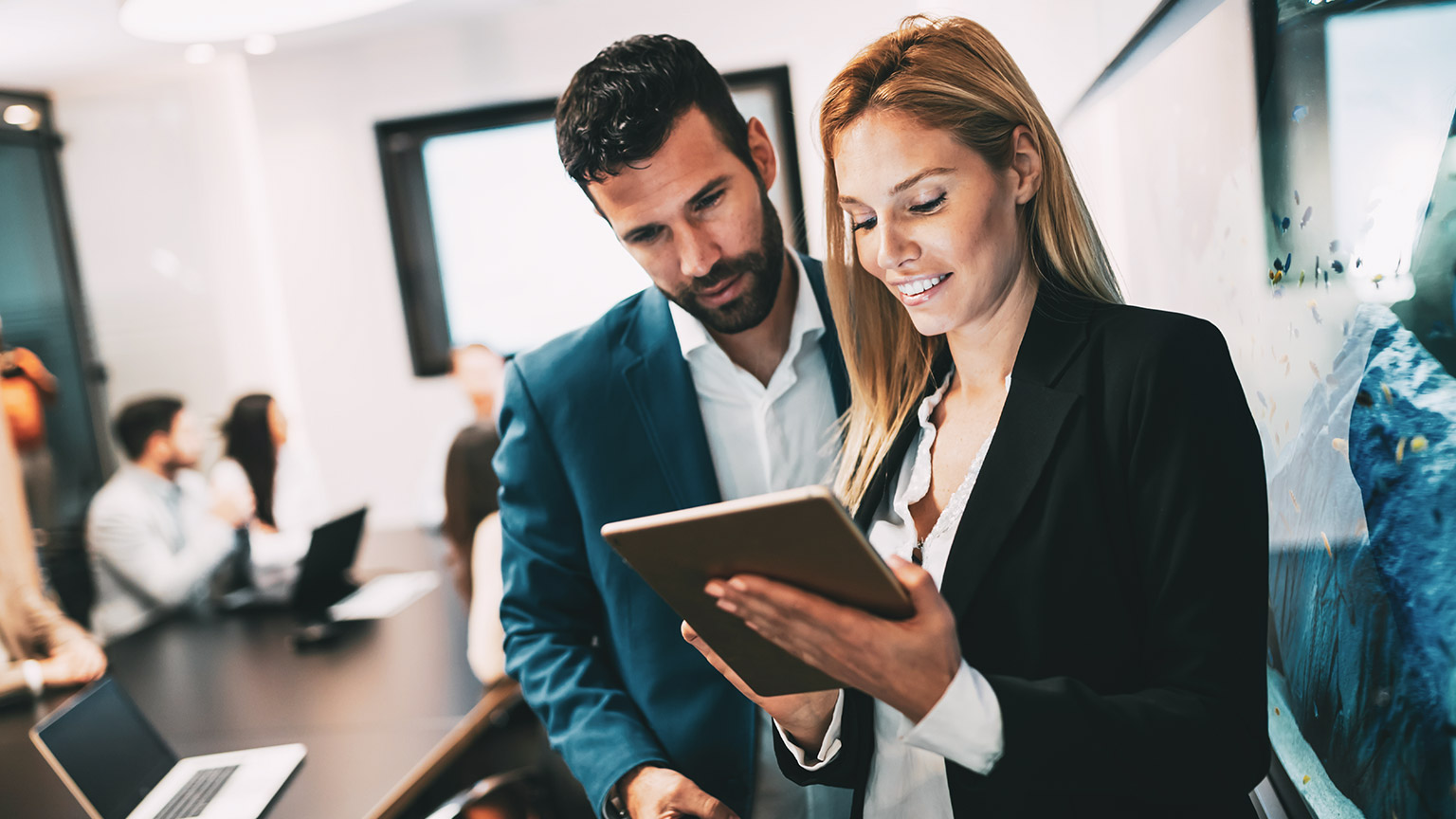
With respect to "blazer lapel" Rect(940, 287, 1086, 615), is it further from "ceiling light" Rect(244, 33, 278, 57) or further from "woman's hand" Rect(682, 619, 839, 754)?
"ceiling light" Rect(244, 33, 278, 57)

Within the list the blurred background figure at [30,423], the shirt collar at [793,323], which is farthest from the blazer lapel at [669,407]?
the blurred background figure at [30,423]

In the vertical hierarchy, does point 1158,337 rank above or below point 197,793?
above

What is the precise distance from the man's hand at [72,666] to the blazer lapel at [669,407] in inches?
88.9

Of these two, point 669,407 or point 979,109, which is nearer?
point 979,109

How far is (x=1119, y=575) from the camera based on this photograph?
87cm

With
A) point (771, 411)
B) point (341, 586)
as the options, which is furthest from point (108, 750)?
point (771, 411)

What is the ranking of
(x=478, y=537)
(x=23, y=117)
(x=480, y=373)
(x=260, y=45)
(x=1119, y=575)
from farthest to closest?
(x=23, y=117)
(x=260, y=45)
(x=480, y=373)
(x=478, y=537)
(x=1119, y=575)

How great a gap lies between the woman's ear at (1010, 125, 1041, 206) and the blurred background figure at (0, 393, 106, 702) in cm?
290

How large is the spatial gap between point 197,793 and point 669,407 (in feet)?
4.64

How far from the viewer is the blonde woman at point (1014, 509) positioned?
782mm

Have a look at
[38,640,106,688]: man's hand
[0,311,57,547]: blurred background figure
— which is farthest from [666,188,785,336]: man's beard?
[0,311,57,547]: blurred background figure

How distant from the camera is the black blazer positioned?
0.78 m

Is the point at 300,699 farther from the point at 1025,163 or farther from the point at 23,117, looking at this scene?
the point at 23,117

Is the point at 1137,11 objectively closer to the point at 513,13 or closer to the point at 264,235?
the point at 513,13
